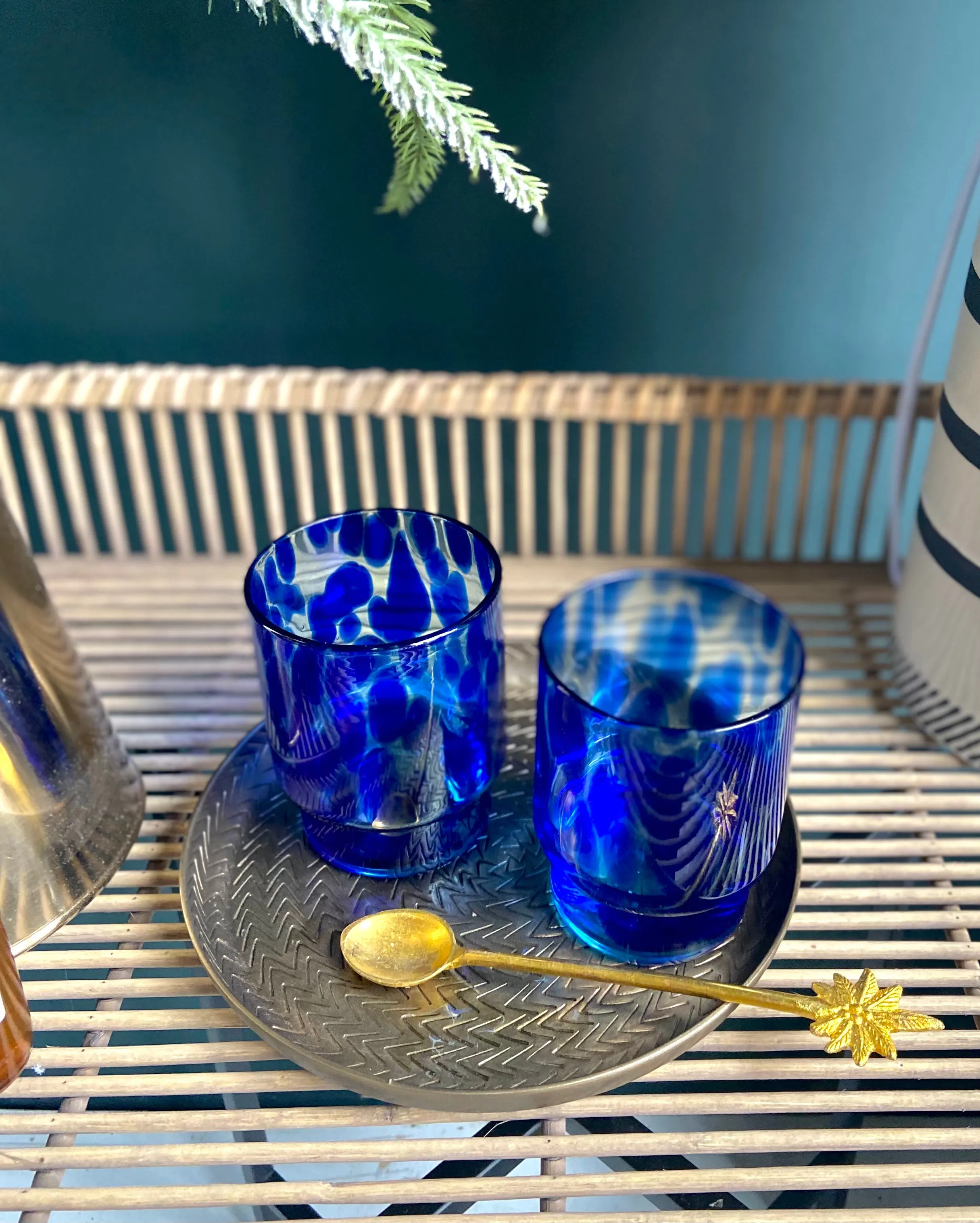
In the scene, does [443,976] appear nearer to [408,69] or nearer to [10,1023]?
[10,1023]

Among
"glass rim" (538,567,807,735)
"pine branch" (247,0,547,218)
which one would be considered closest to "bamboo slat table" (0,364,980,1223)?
"glass rim" (538,567,807,735)

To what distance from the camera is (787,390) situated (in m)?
0.58

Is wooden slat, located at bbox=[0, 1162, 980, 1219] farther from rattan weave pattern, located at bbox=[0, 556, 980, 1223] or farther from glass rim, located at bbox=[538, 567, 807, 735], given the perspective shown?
glass rim, located at bbox=[538, 567, 807, 735]

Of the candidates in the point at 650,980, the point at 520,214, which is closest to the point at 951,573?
the point at 650,980

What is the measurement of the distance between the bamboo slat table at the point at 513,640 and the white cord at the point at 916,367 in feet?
0.05

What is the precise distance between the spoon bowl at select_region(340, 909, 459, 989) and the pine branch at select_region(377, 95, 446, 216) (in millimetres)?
288

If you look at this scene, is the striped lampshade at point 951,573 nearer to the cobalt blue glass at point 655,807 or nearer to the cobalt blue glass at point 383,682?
the cobalt blue glass at point 655,807

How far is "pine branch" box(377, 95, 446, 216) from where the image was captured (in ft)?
1.32

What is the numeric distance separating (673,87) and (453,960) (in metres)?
0.52

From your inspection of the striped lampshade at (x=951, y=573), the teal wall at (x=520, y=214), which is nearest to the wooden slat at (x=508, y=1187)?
the striped lampshade at (x=951, y=573)

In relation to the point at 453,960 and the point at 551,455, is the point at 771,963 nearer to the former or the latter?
the point at 453,960

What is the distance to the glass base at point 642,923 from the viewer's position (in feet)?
1.12

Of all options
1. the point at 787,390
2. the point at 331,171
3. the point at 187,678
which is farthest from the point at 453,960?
the point at 331,171

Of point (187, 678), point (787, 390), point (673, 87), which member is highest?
point (673, 87)
